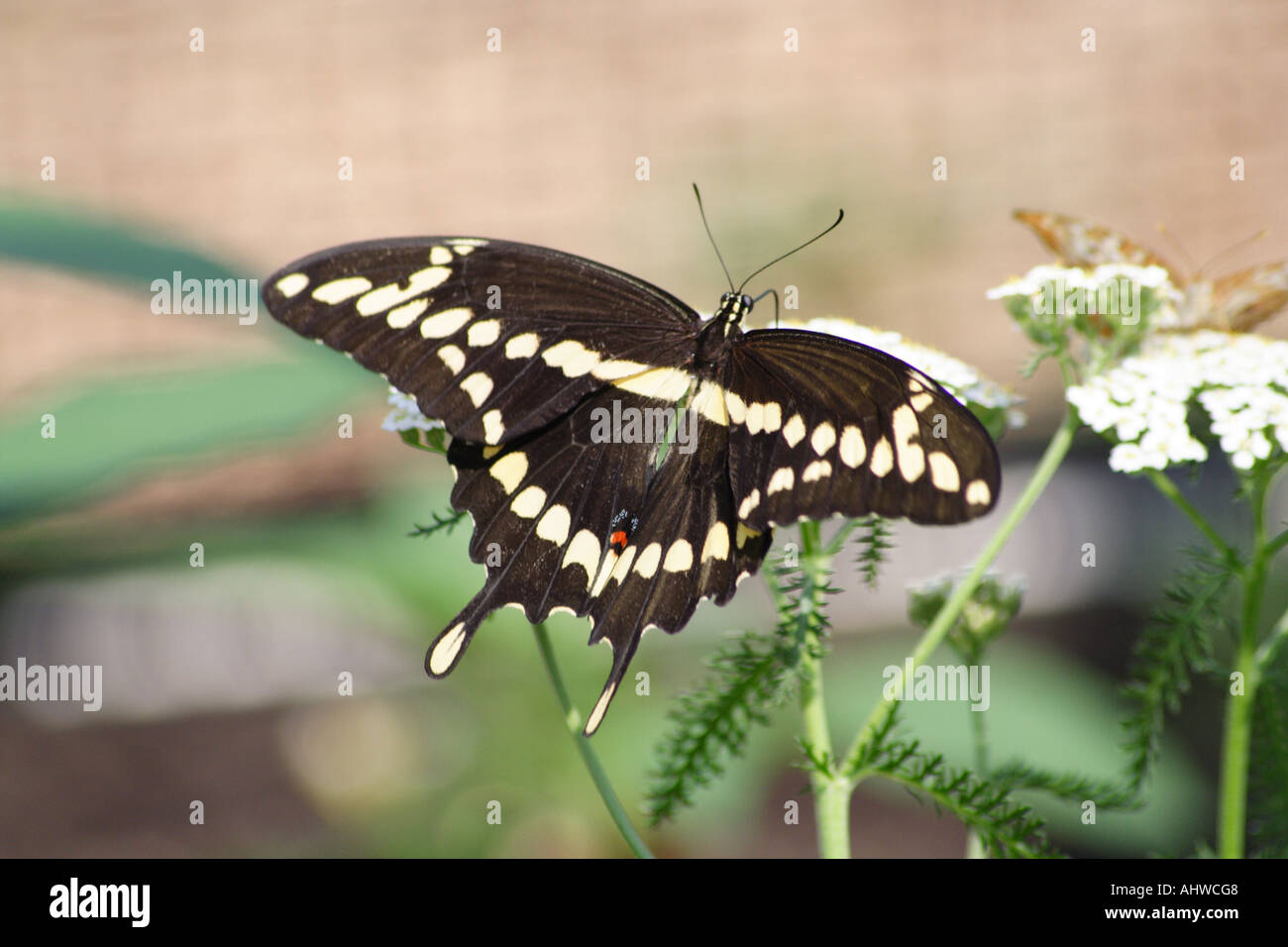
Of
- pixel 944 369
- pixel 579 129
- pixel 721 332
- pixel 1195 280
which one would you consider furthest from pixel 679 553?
pixel 579 129

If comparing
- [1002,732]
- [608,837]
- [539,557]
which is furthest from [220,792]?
[539,557]

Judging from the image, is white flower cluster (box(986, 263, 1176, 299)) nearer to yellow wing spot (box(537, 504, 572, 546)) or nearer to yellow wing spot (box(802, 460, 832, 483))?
yellow wing spot (box(802, 460, 832, 483))

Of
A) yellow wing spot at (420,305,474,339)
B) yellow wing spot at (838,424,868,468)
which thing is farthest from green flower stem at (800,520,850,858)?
yellow wing spot at (420,305,474,339)

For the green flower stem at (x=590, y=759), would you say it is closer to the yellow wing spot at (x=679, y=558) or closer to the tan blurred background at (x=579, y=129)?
the yellow wing spot at (x=679, y=558)

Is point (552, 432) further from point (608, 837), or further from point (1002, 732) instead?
point (1002, 732)

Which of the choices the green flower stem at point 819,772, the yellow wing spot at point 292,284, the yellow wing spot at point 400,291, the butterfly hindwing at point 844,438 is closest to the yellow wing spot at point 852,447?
the butterfly hindwing at point 844,438
